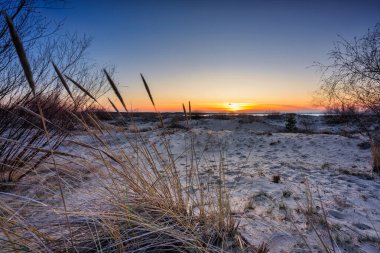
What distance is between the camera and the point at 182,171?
3395 millimetres

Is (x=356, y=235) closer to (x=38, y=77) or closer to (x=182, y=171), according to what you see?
(x=182, y=171)

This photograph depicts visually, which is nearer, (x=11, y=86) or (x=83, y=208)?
(x=83, y=208)

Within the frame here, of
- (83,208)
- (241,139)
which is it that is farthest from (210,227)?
(241,139)

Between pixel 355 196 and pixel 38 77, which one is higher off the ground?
pixel 38 77

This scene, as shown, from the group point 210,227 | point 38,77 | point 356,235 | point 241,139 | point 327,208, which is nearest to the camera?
point 210,227

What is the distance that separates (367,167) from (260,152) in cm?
193

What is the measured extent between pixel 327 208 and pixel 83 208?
1.89 m

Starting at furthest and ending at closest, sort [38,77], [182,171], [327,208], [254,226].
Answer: [182,171]
[38,77]
[327,208]
[254,226]

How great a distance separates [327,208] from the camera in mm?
1956

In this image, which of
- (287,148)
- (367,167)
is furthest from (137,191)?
(287,148)

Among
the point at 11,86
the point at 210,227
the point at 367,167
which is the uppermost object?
the point at 11,86

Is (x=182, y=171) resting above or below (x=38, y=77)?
below

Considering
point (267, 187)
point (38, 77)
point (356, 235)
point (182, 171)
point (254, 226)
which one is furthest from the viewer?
point (182, 171)

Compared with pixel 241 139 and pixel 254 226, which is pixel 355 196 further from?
pixel 241 139
